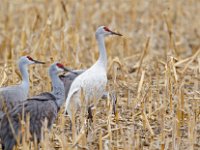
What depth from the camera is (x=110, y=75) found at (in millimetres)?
9781

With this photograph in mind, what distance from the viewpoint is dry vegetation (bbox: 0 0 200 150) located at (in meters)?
7.04

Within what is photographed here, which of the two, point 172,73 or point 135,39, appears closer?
point 172,73

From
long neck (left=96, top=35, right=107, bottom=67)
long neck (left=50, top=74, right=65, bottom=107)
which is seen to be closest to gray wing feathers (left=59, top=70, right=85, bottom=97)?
long neck (left=96, top=35, right=107, bottom=67)

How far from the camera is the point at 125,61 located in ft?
35.1

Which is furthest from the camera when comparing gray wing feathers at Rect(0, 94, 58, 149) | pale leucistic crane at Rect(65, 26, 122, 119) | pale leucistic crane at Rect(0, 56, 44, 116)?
pale leucistic crane at Rect(65, 26, 122, 119)

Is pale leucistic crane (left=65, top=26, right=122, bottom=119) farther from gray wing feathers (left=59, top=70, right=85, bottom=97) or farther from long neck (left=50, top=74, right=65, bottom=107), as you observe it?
gray wing feathers (left=59, top=70, right=85, bottom=97)

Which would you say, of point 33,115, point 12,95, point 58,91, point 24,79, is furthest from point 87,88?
point 33,115

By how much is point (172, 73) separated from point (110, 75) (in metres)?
1.59

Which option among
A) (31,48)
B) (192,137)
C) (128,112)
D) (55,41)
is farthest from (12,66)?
(192,137)

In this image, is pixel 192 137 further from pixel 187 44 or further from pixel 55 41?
pixel 187 44

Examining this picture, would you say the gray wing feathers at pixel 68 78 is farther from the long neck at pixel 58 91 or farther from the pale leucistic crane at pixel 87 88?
the long neck at pixel 58 91

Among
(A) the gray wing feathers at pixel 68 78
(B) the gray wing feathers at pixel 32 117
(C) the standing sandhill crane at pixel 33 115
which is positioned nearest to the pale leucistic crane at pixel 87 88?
(C) the standing sandhill crane at pixel 33 115

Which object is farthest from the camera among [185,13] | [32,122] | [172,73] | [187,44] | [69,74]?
[185,13]

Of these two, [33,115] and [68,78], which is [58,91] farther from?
[68,78]
